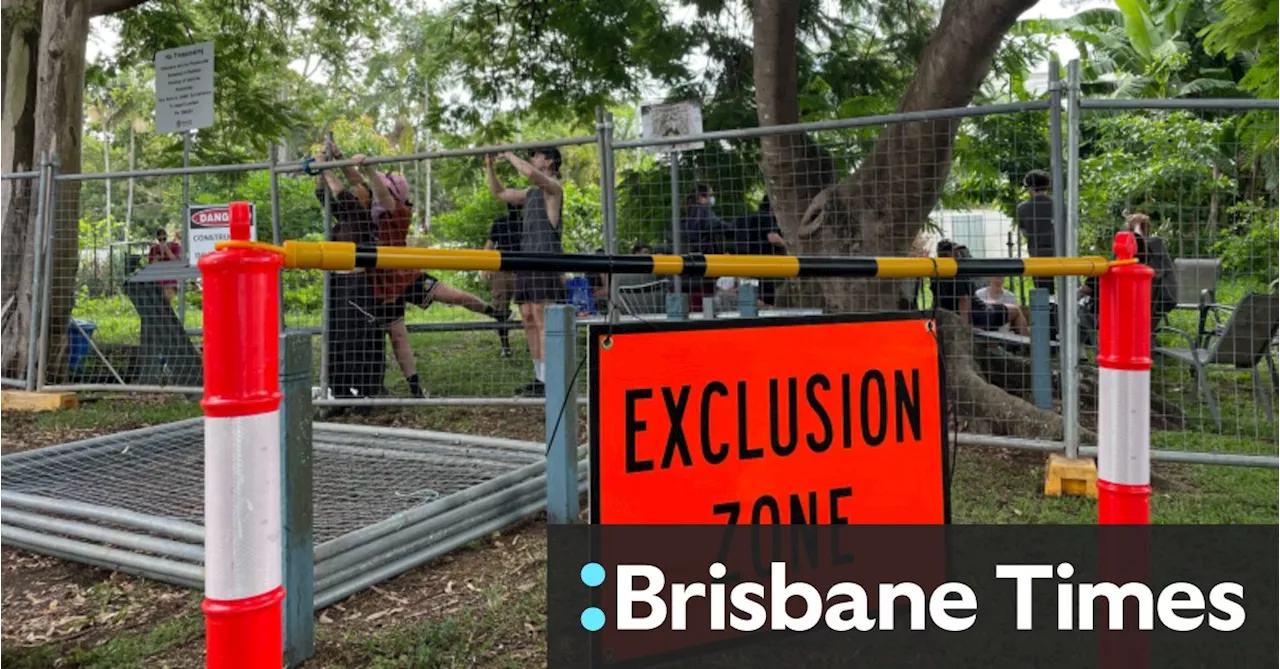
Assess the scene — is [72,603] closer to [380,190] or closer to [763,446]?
[763,446]

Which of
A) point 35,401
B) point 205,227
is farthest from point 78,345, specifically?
point 205,227

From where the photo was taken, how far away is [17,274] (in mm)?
8812

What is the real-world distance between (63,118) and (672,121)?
19.8ft

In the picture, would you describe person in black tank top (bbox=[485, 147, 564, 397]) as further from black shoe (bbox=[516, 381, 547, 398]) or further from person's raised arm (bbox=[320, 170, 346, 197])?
person's raised arm (bbox=[320, 170, 346, 197])

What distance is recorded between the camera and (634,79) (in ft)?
38.1

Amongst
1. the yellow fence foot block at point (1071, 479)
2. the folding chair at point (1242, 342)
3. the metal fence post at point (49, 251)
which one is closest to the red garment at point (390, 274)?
the metal fence post at point (49, 251)

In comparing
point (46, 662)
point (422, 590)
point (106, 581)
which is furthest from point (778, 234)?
point (46, 662)

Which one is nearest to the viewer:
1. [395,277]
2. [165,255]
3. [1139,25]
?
[395,277]

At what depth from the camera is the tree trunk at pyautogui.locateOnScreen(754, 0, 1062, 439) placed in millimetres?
6375

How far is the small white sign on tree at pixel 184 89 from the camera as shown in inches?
341

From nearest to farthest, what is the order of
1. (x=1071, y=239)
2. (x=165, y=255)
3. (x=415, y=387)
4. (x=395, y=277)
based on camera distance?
1. (x=1071, y=239)
2. (x=395, y=277)
3. (x=415, y=387)
4. (x=165, y=255)

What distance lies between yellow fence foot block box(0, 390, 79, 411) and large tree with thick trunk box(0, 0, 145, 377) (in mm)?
465

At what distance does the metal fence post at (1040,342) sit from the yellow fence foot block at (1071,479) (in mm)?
980

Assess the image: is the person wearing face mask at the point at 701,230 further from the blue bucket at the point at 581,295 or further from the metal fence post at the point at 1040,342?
the metal fence post at the point at 1040,342
